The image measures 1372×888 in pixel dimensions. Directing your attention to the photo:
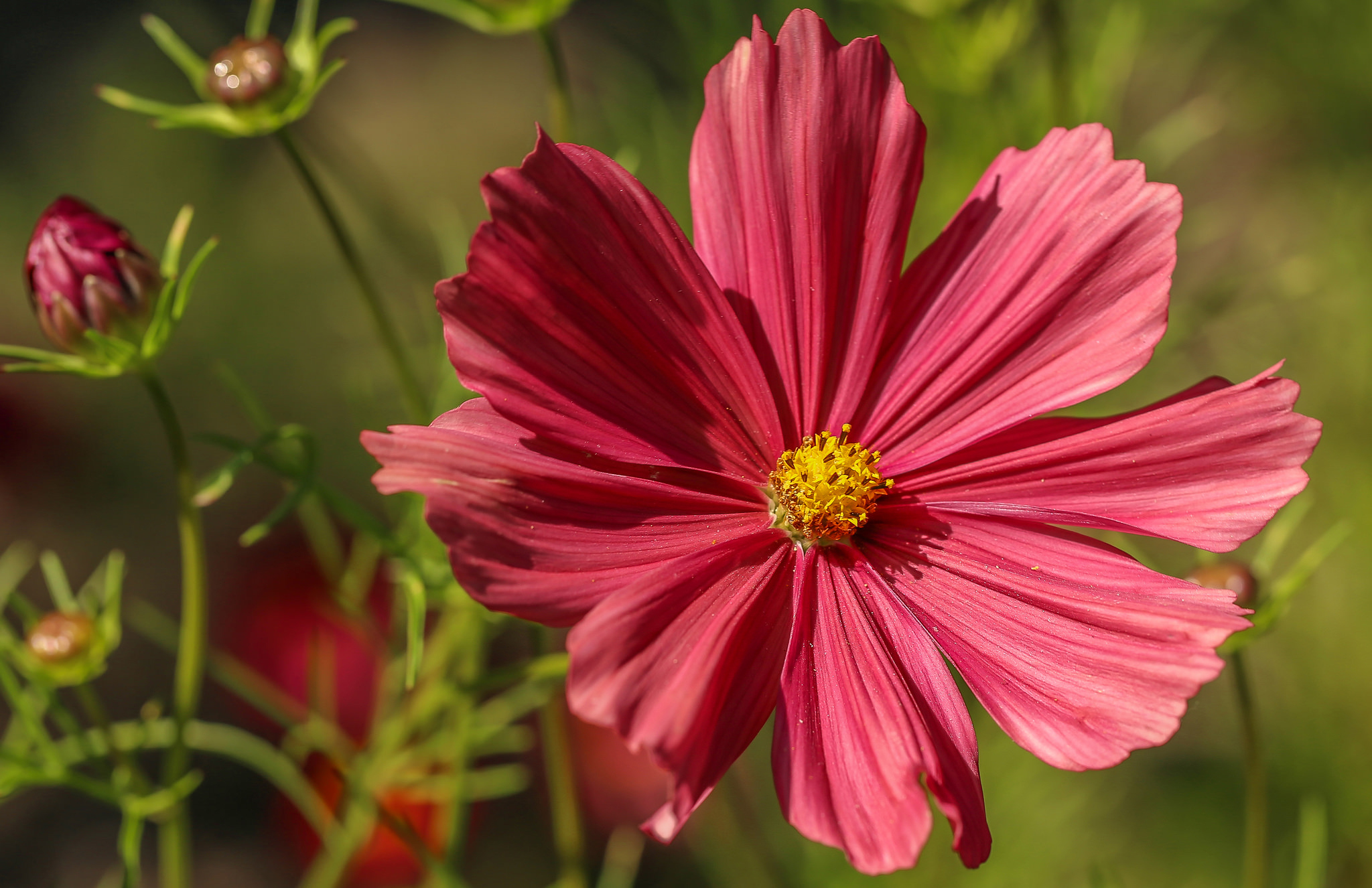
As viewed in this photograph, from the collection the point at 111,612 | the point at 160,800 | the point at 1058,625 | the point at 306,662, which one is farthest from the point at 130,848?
the point at 306,662

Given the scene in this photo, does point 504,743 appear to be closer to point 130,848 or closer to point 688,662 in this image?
point 130,848

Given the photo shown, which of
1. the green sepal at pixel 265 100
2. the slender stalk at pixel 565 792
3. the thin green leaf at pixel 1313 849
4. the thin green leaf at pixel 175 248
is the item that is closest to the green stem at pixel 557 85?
the green sepal at pixel 265 100

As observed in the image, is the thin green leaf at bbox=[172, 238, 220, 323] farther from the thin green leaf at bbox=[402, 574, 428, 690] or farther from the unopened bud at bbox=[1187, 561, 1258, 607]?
the unopened bud at bbox=[1187, 561, 1258, 607]

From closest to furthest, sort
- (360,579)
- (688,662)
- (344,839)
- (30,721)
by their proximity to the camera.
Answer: (688,662)
(30,721)
(344,839)
(360,579)

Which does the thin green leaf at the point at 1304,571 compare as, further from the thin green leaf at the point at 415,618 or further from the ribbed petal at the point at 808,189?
the thin green leaf at the point at 415,618

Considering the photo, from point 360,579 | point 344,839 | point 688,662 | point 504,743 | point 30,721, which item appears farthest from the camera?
point 504,743

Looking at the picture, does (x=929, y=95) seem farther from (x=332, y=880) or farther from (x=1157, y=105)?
(x=332, y=880)

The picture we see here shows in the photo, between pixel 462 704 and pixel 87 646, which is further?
pixel 462 704
